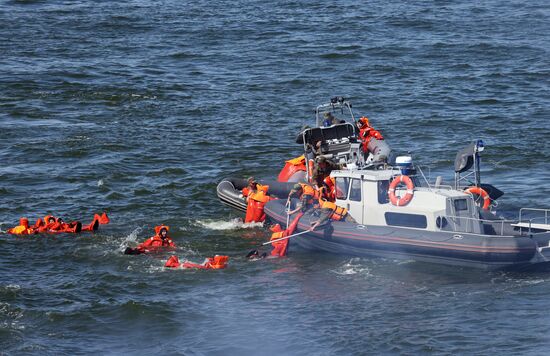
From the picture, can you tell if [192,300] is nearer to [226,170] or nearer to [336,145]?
[336,145]

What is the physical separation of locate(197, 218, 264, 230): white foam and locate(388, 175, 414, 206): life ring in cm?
463

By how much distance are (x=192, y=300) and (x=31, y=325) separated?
344cm

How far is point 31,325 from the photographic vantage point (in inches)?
800

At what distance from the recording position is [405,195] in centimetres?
2316

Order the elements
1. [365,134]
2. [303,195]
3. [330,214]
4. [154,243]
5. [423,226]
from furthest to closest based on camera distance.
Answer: [365,134], [303,195], [154,243], [330,214], [423,226]

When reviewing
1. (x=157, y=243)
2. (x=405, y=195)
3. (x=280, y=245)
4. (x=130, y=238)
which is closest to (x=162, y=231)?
(x=157, y=243)

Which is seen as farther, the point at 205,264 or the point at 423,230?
the point at 205,264

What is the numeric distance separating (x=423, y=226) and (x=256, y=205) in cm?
537

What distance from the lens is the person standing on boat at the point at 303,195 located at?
24516 millimetres

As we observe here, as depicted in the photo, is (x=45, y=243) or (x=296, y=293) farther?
(x=45, y=243)

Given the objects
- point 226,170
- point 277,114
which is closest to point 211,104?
point 277,114

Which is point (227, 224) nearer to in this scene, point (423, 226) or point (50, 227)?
point (50, 227)

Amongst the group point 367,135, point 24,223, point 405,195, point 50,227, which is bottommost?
point 50,227

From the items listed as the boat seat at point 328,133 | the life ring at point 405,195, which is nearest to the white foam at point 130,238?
the boat seat at point 328,133
